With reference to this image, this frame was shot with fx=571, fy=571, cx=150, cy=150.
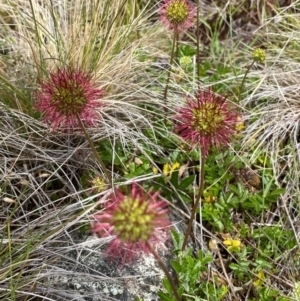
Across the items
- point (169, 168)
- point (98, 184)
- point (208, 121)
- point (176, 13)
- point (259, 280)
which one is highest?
point (176, 13)

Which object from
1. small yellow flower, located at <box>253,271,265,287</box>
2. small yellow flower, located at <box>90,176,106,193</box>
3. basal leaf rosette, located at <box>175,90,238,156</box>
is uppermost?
basal leaf rosette, located at <box>175,90,238,156</box>

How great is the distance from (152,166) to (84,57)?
2.10 ft

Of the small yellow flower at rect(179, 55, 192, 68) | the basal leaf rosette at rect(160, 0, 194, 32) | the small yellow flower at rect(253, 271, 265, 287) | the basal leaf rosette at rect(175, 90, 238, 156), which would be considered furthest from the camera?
the small yellow flower at rect(179, 55, 192, 68)

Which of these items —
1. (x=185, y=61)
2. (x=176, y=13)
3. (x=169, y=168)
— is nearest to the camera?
(x=176, y=13)

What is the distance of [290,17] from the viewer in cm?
318

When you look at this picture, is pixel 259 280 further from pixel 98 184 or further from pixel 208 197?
pixel 98 184

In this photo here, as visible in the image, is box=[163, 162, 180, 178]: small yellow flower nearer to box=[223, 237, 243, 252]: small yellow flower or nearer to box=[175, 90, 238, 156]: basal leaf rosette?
box=[223, 237, 243, 252]: small yellow flower

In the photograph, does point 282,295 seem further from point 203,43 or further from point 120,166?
point 203,43

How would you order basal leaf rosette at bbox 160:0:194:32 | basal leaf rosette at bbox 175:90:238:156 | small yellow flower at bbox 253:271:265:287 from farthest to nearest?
1. basal leaf rosette at bbox 160:0:194:32
2. small yellow flower at bbox 253:271:265:287
3. basal leaf rosette at bbox 175:90:238:156

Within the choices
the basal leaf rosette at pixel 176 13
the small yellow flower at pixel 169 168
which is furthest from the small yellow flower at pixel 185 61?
the small yellow flower at pixel 169 168

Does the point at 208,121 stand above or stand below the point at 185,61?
above

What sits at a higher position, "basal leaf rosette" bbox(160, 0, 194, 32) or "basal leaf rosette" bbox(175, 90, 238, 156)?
"basal leaf rosette" bbox(160, 0, 194, 32)

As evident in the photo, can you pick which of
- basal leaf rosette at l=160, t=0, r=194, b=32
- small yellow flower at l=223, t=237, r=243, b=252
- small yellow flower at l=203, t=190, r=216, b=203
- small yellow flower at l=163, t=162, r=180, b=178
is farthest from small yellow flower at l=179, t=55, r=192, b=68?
small yellow flower at l=223, t=237, r=243, b=252

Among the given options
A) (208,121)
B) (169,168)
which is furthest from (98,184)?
(208,121)
